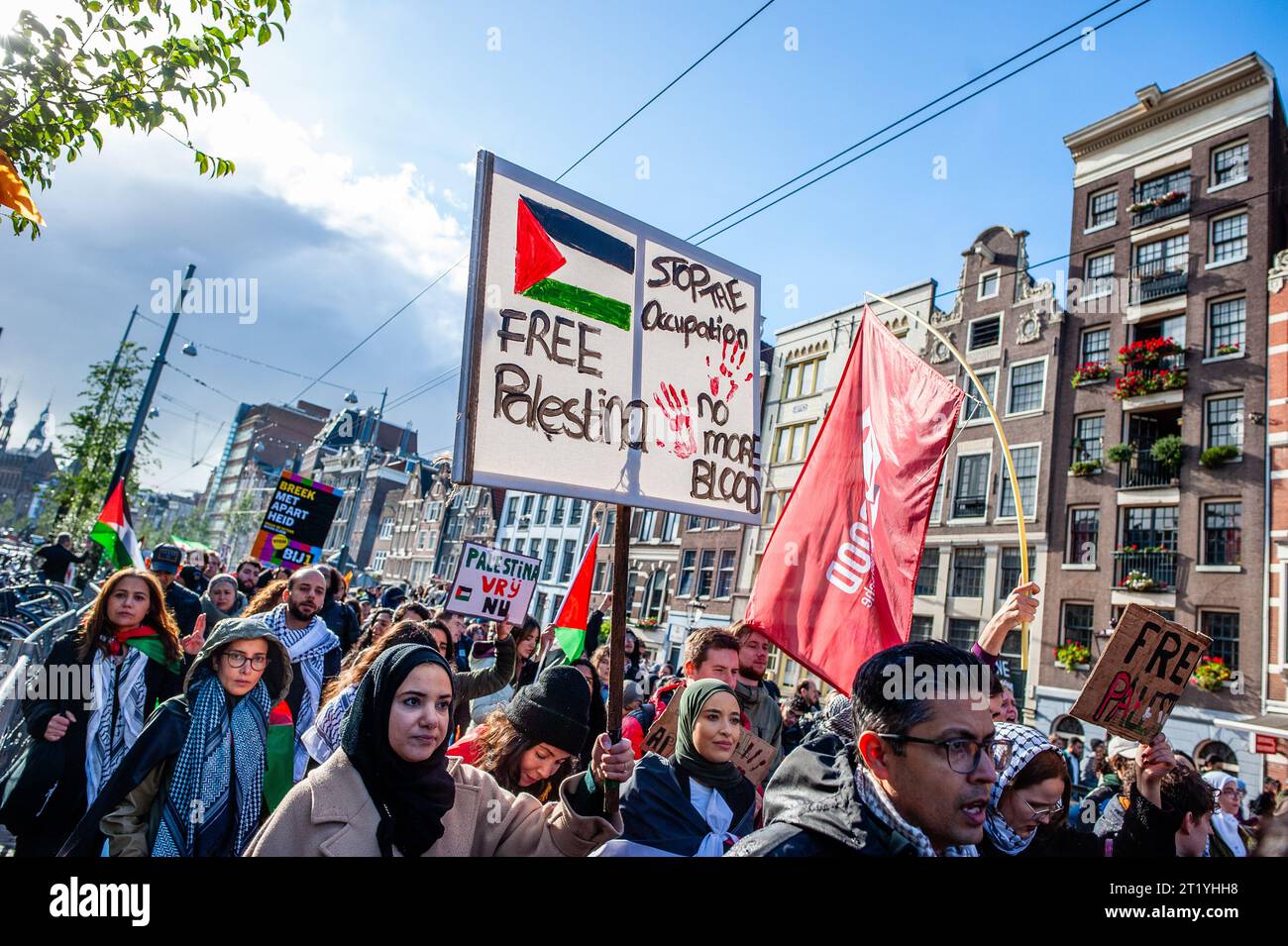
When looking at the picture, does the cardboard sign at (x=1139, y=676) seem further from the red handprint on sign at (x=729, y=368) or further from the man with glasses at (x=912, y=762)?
the man with glasses at (x=912, y=762)

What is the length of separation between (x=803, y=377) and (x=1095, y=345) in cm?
1223

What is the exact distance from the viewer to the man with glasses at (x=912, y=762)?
1.91 metres

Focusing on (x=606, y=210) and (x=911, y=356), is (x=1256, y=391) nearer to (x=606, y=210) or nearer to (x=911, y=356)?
(x=911, y=356)

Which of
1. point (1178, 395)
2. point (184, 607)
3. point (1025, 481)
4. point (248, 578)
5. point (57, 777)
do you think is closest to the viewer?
point (57, 777)

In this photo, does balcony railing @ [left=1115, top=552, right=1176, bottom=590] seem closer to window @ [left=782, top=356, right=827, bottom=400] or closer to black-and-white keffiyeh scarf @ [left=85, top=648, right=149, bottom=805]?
window @ [left=782, top=356, right=827, bottom=400]

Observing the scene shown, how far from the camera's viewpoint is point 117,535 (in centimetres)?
954

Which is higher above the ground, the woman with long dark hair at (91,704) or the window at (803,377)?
the window at (803,377)

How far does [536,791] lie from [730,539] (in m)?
31.2

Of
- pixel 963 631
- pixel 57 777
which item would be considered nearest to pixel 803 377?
pixel 963 631

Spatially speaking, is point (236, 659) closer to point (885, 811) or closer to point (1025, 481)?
point (885, 811)

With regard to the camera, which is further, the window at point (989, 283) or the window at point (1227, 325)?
the window at point (989, 283)

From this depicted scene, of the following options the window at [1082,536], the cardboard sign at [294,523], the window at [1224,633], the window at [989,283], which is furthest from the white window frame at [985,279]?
the cardboard sign at [294,523]

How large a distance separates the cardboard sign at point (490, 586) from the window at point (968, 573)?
66.0ft
